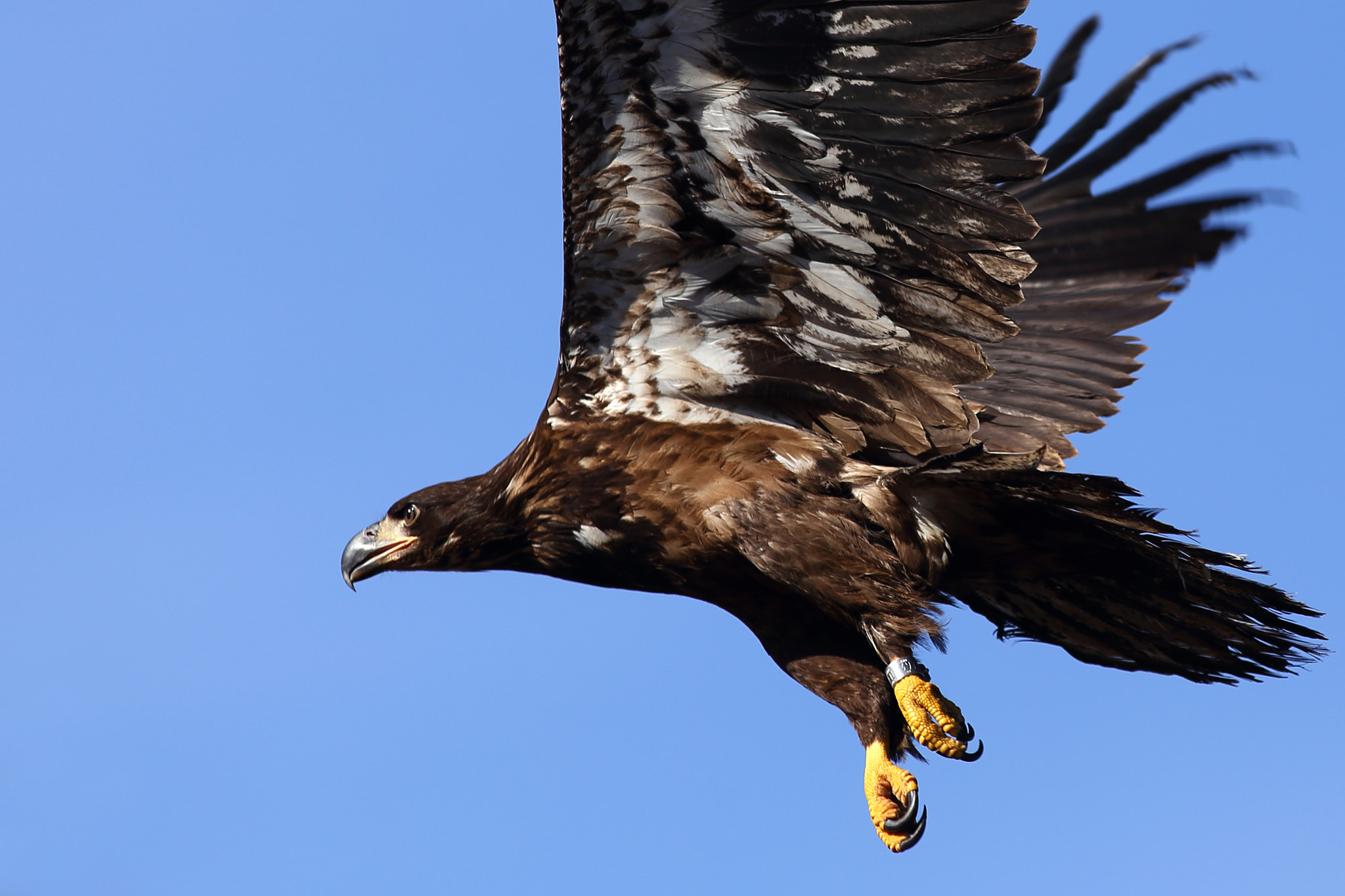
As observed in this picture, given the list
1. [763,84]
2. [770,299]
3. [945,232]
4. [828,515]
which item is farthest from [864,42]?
[828,515]

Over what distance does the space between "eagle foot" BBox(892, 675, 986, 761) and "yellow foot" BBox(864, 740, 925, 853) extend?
33 cm

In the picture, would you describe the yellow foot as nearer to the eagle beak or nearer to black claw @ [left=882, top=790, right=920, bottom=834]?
black claw @ [left=882, top=790, right=920, bottom=834]

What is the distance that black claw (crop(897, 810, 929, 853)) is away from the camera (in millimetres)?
6082

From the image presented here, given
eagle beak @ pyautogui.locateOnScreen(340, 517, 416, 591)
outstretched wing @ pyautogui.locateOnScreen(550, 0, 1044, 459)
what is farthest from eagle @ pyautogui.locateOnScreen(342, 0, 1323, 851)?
eagle beak @ pyautogui.locateOnScreen(340, 517, 416, 591)

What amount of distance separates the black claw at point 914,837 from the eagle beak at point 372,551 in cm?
270

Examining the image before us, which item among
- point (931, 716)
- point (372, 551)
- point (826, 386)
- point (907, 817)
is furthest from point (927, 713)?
point (372, 551)

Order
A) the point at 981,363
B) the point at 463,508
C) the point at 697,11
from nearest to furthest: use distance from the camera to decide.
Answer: the point at 697,11
the point at 981,363
the point at 463,508

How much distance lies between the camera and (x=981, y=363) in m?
5.76

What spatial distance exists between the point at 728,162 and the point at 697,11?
58 cm

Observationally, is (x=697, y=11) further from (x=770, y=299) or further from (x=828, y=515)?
(x=828, y=515)

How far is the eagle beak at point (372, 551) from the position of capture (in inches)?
278

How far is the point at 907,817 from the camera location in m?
6.06

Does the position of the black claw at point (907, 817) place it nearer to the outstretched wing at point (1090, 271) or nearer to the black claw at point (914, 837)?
the black claw at point (914, 837)

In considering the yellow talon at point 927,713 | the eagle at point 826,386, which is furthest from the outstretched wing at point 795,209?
the yellow talon at point 927,713
